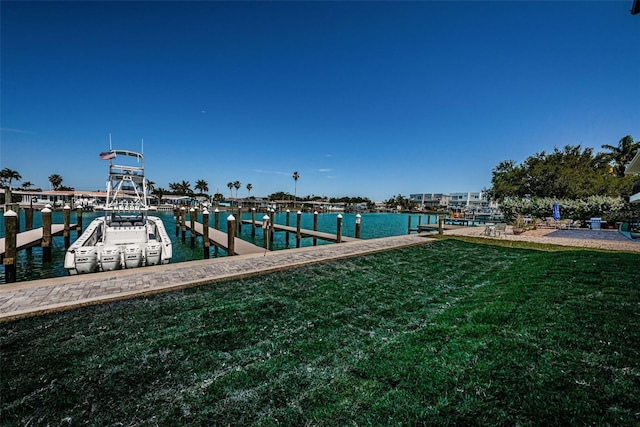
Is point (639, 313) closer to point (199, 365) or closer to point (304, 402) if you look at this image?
point (304, 402)

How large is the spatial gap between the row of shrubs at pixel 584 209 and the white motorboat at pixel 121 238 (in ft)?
90.2

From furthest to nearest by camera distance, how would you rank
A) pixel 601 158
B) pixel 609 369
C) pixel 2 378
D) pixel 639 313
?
pixel 601 158 → pixel 639 313 → pixel 2 378 → pixel 609 369

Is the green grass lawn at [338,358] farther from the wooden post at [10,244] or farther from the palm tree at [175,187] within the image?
the palm tree at [175,187]

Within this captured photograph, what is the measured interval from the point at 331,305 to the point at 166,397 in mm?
2991

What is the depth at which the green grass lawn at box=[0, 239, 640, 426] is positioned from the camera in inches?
94.2

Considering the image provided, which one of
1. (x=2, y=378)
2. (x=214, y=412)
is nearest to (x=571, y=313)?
(x=214, y=412)

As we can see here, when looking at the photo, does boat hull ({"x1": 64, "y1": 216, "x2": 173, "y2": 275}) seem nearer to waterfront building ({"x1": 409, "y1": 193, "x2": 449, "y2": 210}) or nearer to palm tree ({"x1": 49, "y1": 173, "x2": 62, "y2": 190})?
palm tree ({"x1": 49, "y1": 173, "x2": 62, "y2": 190})

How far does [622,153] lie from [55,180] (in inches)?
4659

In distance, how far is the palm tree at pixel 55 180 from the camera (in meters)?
75.1

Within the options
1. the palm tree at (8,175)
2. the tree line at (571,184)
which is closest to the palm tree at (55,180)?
the palm tree at (8,175)

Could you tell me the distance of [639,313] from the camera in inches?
152

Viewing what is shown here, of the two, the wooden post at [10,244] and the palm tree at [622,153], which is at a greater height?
the palm tree at [622,153]

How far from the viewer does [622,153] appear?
32.7 m

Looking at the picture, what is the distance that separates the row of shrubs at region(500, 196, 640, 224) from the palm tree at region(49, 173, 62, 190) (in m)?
104
